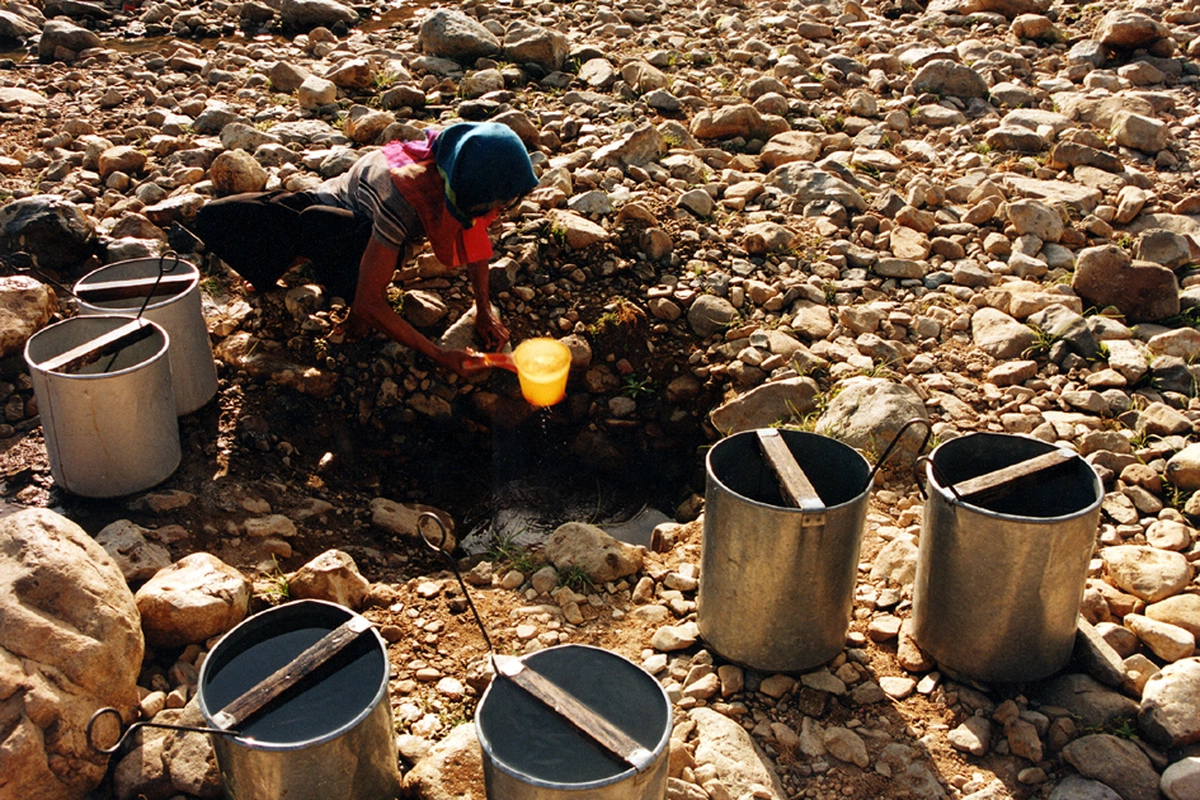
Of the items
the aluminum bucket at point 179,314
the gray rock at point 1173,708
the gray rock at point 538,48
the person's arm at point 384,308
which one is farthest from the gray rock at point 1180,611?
the gray rock at point 538,48

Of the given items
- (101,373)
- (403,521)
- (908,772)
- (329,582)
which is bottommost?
(403,521)

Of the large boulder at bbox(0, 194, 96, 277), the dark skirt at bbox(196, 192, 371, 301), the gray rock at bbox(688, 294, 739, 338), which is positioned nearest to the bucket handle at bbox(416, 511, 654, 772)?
the dark skirt at bbox(196, 192, 371, 301)

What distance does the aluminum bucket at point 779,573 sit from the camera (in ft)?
8.14

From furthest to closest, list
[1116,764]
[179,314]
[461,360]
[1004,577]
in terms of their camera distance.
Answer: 1. [461,360]
2. [179,314]
3. [1004,577]
4. [1116,764]

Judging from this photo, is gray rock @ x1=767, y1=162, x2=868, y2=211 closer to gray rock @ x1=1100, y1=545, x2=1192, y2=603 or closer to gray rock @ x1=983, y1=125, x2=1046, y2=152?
gray rock @ x1=983, y1=125, x2=1046, y2=152

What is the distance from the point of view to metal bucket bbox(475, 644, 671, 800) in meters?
1.90

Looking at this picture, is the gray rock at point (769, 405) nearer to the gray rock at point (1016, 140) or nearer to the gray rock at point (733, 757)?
the gray rock at point (733, 757)

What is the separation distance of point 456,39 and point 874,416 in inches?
173

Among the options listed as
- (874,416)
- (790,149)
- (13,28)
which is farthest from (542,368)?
(13,28)

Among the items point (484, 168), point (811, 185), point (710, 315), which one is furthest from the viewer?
point (811, 185)

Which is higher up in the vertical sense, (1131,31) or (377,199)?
(1131,31)

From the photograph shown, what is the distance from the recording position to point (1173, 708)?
240 centimetres

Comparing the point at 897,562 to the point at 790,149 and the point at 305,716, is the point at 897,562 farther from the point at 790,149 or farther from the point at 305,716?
the point at 790,149

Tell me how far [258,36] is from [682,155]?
4279 mm
